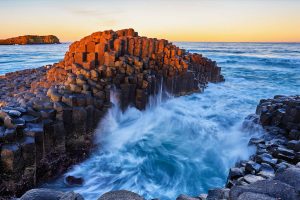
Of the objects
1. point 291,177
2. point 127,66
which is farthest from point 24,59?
→ point 291,177

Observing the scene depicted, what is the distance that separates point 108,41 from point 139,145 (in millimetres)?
3810

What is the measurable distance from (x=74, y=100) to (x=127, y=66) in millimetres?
2688

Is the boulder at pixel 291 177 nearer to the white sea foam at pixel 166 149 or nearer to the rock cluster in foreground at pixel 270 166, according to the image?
the rock cluster in foreground at pixel 270 166

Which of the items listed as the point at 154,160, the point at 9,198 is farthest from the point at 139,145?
the point at 9,198

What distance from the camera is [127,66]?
26.8 ft

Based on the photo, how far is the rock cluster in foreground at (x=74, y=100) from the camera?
457 cm

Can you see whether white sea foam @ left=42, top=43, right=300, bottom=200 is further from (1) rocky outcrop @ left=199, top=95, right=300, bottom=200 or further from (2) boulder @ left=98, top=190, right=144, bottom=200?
(2) boulder @ left=98, top=190, right=144, bottom=200

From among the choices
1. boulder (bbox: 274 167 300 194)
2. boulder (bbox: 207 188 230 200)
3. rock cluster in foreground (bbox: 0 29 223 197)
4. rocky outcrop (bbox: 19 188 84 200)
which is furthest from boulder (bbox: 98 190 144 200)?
rock cluster in foreground (bbox: 0 29 223 197)

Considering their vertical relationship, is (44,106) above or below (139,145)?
above

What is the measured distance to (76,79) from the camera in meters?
6.69

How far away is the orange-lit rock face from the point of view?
7.59m

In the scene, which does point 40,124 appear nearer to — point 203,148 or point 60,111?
point 60,111

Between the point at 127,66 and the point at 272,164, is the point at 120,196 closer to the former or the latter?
the point at 272,164

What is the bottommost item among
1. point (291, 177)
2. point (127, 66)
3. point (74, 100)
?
point (291, 177)
